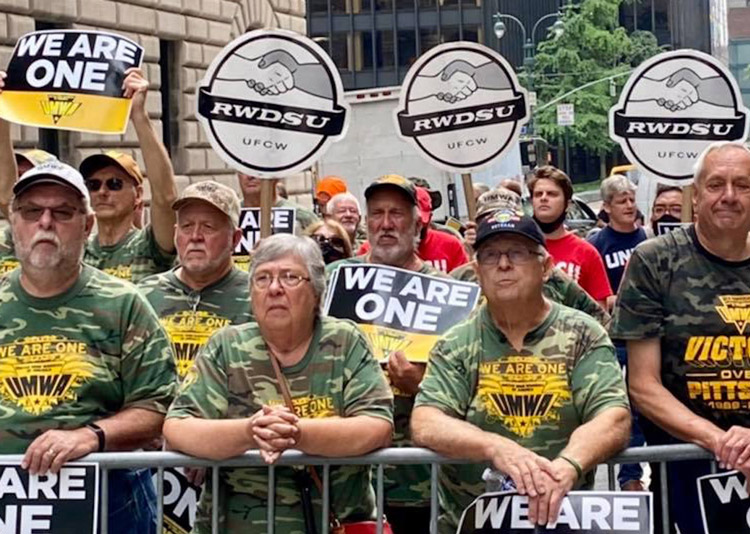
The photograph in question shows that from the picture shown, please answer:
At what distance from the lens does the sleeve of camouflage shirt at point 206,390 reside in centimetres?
511

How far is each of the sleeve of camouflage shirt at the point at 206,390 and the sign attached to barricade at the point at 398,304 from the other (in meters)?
1.10

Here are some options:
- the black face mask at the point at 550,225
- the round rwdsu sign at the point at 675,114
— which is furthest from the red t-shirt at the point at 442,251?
the round rwdsu sign at the point at 675,114

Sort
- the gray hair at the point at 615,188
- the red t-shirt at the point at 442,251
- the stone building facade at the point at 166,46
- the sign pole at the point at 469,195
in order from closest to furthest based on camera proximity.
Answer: the sign pole at the point at 469,195 < the red t-shirt at the point at 442,251 < the gray hair at the point at 615,188 < the stone building facade at the point at 166,46

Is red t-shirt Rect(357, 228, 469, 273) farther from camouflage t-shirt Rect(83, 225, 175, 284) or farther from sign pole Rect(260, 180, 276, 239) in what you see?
camouflage t-shirt Rect(83, 225, 175, 284)

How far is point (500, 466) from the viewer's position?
4.78 metres

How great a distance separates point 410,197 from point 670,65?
2393mm

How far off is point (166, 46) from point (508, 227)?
1791 cm

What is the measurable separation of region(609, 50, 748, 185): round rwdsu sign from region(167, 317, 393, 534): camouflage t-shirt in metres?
3.79

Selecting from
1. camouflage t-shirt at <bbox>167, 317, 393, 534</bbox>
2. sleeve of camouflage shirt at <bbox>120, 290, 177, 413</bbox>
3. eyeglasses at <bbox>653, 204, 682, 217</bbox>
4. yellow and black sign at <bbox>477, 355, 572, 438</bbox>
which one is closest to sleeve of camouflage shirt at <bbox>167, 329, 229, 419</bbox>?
camouflage t-shirt at <bbox>167, 317, 393, 534</bbox>

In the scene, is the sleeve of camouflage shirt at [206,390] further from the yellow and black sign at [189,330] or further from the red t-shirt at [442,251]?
the red t-shirt at [442,251]

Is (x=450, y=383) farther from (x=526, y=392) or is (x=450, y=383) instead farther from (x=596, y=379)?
(x=596, y=379)

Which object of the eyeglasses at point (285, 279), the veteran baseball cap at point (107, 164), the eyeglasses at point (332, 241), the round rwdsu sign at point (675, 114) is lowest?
the eyeglasses at point (285, 279)

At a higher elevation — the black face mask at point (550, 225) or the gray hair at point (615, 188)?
the gray hair at point (615, 188)

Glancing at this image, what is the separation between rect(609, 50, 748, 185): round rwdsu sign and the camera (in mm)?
8570
